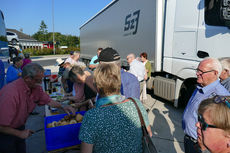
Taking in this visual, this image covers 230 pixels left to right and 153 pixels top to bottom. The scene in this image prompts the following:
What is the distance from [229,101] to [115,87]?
0.76 m

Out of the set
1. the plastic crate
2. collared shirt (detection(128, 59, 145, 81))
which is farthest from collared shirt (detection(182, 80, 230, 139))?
collared shirt (detection(128, 59, 145, 81))

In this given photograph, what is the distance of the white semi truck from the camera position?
2.97m

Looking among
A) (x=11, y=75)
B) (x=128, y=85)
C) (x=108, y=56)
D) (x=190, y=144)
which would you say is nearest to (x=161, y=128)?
(x=190, y=144)

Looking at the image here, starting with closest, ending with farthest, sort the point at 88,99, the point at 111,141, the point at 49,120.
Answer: the point at 111,141 → the point at 49,120 → the point at 88,99

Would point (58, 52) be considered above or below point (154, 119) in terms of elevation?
above

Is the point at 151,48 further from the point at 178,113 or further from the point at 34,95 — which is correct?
the point at 34,95

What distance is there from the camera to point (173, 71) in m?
4.15

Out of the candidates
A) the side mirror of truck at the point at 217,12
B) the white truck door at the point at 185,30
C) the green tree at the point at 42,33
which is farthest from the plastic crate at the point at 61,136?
the green tree at the point at 42,33

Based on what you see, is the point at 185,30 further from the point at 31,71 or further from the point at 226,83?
the point at 31,71

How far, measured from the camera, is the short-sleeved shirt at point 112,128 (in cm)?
113

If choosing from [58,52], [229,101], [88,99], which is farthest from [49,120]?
[58,52]

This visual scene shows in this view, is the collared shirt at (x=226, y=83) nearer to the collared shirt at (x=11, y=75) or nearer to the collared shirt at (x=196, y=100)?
the collared shirt at (x=196, y=100)

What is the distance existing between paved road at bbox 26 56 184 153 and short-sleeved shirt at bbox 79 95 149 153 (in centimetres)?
208

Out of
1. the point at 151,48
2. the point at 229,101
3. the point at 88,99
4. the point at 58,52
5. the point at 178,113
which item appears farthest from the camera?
the point at 58,52
